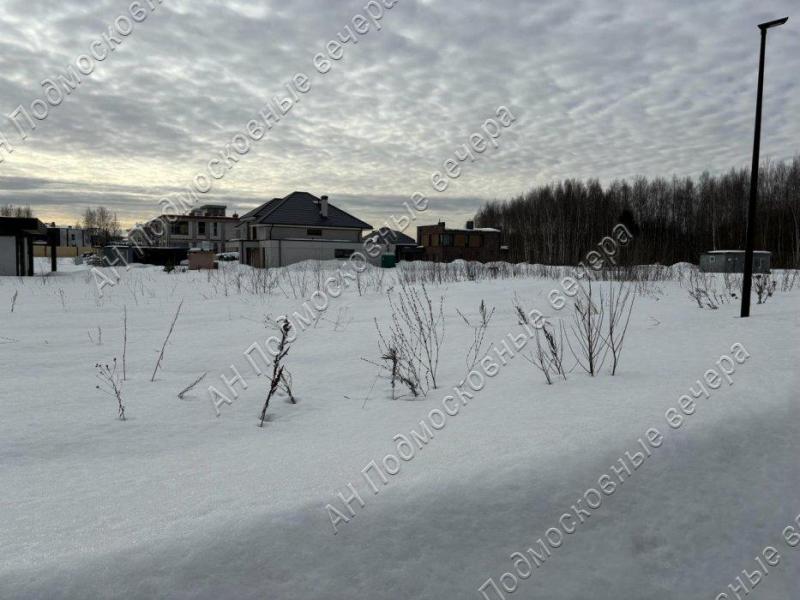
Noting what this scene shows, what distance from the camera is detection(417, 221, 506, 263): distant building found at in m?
50.0

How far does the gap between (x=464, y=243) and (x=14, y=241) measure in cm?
3780

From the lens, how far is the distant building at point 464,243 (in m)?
50.0

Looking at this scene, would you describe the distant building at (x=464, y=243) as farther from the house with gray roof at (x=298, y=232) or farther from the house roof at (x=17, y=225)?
the house roof at (x=17, y=225)

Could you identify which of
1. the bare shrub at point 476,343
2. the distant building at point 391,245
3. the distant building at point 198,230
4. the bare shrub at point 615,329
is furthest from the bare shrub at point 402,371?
the distant building at point 198,230

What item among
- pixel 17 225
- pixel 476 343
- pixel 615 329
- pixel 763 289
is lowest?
pixel 476 343

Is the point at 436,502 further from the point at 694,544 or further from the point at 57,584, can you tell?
the point at 57,584

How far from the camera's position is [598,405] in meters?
3.13

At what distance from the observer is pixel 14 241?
72.3 ft

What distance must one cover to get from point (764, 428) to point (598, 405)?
2.88 ft

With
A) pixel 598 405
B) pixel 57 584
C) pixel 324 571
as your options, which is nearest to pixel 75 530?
pixel 57 584

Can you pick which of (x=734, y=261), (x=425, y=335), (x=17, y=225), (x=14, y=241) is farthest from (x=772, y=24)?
(x=14, y=241)

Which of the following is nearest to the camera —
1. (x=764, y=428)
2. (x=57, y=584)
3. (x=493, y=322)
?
(x=57, y=584)

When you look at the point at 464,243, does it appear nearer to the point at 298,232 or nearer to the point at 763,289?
the point at 298,232

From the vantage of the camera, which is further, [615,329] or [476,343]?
[615,329]
